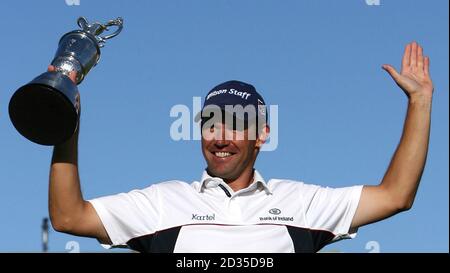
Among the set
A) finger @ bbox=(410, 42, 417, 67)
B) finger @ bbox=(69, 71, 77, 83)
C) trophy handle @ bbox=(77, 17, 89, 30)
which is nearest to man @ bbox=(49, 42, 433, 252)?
finger @ bbox=(410, 42, 417, 67)

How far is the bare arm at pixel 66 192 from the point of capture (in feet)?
20.7

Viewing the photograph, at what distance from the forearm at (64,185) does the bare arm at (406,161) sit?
1.79 meters

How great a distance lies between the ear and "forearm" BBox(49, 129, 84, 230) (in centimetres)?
138

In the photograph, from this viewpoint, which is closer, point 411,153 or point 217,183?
point 411,153

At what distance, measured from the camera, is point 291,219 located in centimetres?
680

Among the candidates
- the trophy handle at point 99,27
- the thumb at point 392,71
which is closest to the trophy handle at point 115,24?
the trophy handle at point 99,27

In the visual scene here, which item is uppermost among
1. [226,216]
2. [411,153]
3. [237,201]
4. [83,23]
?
[83,23]

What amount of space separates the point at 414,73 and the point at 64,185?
7.57 feet

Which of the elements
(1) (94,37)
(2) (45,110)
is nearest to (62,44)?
(1) (94,37)

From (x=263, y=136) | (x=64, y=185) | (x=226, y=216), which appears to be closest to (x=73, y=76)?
(x=64, y=185)

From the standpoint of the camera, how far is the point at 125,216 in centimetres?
663

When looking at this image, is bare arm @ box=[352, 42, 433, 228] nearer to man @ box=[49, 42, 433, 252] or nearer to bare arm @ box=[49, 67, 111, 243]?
man @ box=[49, 42, 433, 252]

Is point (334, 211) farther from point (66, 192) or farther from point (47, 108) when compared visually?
point (47, 108)

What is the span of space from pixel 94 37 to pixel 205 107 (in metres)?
0.87
